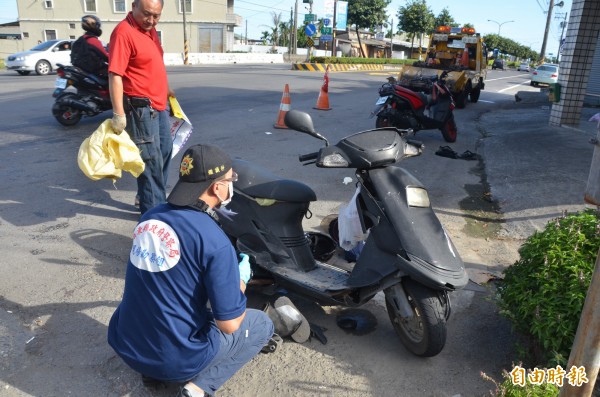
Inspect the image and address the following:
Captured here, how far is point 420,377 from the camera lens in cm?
280

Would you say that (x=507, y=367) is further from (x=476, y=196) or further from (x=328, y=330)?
(x=476, y=196)

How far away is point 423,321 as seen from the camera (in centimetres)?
275

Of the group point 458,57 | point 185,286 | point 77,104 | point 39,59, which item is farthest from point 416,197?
point 39,59

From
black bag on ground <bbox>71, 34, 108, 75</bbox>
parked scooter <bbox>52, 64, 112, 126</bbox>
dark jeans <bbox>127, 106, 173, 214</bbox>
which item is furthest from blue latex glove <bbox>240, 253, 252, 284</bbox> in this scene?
parked scooter <bbox>52, 64, 112, 126</bbox>

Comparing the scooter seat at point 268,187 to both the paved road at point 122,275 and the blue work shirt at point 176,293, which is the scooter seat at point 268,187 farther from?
the blue work shirt at point 176,293

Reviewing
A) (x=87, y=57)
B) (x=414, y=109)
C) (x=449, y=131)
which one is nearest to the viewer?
(x=87, y=57)

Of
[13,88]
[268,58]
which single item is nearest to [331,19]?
[268,58]

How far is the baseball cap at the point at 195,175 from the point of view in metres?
2.23

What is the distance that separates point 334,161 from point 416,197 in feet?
1.85

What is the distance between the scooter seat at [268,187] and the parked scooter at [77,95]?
579 cm

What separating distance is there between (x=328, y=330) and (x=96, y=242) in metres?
2.36

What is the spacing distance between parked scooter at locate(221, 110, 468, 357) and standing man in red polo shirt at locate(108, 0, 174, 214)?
1086mm

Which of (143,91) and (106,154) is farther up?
(143,91)

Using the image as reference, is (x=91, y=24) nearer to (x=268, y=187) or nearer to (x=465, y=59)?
(x=268, y=187)
